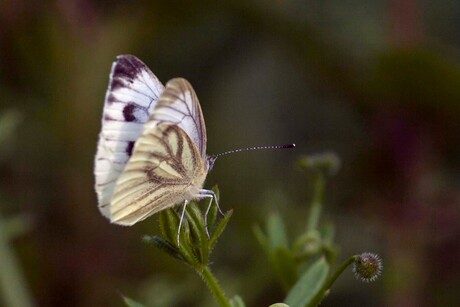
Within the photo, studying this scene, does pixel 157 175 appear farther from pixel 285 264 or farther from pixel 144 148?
pixel 285 264

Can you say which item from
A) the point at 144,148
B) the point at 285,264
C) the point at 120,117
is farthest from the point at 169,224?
the point at 285,264

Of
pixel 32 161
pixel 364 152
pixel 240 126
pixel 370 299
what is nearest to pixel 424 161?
pixel 364 152

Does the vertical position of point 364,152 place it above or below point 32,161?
above

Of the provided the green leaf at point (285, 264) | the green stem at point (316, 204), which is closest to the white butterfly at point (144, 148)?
the green leaf at point (285, 264)

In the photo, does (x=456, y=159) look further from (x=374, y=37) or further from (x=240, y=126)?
(x=240, y=126)

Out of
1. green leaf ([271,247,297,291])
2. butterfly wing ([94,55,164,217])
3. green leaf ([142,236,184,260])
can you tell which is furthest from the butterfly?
green leaf ([271,247,297,291])

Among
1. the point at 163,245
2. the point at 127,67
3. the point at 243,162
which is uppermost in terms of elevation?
the point at 127,67
